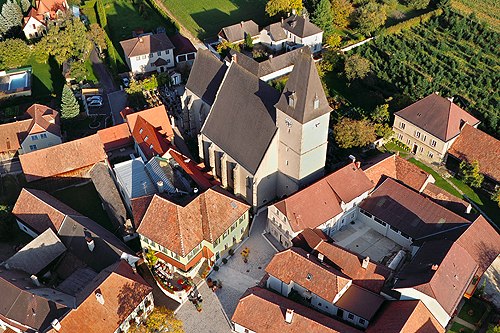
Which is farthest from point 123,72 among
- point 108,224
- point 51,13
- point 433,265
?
point 433,265

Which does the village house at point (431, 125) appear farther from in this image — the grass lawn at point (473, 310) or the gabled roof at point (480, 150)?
the grass lawn at point (473, 310)

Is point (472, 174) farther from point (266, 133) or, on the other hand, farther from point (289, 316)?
point (289, 316)

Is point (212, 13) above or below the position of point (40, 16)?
below

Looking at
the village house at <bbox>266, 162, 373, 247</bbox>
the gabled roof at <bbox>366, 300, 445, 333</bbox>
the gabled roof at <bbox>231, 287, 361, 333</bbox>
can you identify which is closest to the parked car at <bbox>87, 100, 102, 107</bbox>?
the village house at <bbox>266, 162, 373, 247</bbox>

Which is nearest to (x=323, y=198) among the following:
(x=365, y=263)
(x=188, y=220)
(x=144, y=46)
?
(x=365, y=263)

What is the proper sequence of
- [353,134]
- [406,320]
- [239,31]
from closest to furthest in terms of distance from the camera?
[406,320]
[353,134]
[239,31]

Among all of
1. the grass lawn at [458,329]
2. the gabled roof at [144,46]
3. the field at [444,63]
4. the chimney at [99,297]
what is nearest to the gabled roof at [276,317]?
the grass lawn at [458,329]
